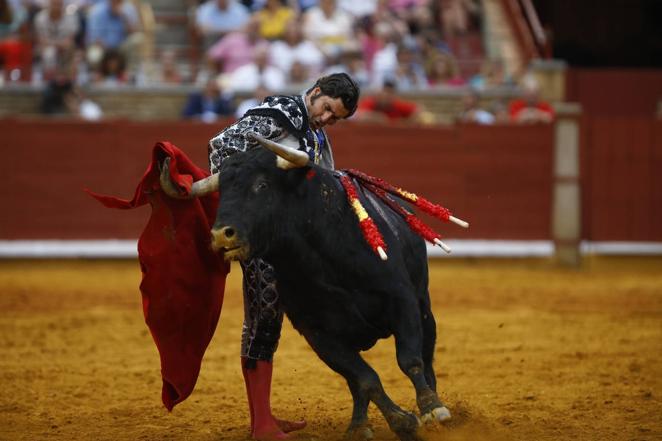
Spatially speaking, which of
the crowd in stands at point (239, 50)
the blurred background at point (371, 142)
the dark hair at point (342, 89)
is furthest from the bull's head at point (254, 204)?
the crowd in stands at point (239, 50)

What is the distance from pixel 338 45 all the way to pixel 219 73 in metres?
1.24

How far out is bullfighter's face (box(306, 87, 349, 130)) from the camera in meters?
4.09

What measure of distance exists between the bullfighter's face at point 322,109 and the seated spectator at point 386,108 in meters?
7.39

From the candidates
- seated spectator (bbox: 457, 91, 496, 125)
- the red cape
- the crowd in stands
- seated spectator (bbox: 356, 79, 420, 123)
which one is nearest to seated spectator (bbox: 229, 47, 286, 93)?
the crowd in stands

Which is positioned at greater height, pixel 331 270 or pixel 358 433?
pixel 331 270

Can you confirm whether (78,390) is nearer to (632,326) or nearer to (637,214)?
(632,326)

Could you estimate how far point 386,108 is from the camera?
11.7 metres

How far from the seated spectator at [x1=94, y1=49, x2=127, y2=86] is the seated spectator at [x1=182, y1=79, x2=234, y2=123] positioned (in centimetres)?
86

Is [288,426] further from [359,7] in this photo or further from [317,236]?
[359,7]

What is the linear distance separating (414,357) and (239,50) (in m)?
8.69

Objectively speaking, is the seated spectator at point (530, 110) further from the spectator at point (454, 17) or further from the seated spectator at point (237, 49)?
the seated spectator at point (237, 49)

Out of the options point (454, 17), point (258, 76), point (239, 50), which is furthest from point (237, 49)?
point (454, 17)

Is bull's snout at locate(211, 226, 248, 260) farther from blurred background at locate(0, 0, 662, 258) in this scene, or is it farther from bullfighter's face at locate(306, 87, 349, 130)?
blurred background at locate(0, 0, 662, 258)

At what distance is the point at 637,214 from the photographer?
468 inches
